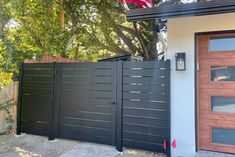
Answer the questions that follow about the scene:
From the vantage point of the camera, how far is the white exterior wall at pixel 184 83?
4.83m

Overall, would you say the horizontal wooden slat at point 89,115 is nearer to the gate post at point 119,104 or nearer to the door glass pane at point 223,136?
the gate post at point 119,104

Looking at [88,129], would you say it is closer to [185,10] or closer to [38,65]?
[38,65]

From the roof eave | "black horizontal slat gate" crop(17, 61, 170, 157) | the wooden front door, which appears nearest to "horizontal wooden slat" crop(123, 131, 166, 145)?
"black horizontal slat gate" crop(17, 61, 170, 157)

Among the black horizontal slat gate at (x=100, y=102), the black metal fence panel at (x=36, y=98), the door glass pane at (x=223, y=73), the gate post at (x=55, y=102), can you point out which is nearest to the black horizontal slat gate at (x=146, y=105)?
the black horizontal slat gate at (x=100, y=102)

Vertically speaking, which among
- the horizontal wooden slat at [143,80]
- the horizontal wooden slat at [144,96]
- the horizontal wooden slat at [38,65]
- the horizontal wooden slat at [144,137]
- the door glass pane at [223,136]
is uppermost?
the horizontal wooden slat at [38,65]

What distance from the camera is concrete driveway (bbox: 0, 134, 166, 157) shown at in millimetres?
5156

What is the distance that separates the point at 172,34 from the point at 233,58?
1.28 meters

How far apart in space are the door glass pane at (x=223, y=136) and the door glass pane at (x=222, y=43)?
1617 mm

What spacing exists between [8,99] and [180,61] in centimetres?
506

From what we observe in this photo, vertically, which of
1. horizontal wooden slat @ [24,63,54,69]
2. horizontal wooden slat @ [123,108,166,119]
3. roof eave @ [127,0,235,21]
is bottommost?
horizontal wooden slat @ [123,108,166,119]

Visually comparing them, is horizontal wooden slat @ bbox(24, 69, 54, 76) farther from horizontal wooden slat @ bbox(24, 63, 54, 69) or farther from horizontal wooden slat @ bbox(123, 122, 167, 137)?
horizontal wooden slat @ bbox(123, 122, 167, 137)

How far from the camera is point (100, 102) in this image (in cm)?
577

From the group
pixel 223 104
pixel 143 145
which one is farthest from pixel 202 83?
pixel 143 145

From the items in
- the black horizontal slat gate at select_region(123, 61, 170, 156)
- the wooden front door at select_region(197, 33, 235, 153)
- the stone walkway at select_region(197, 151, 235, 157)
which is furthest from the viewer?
the black horizontal slat gate at select_region(123, 61, 170, 156)
